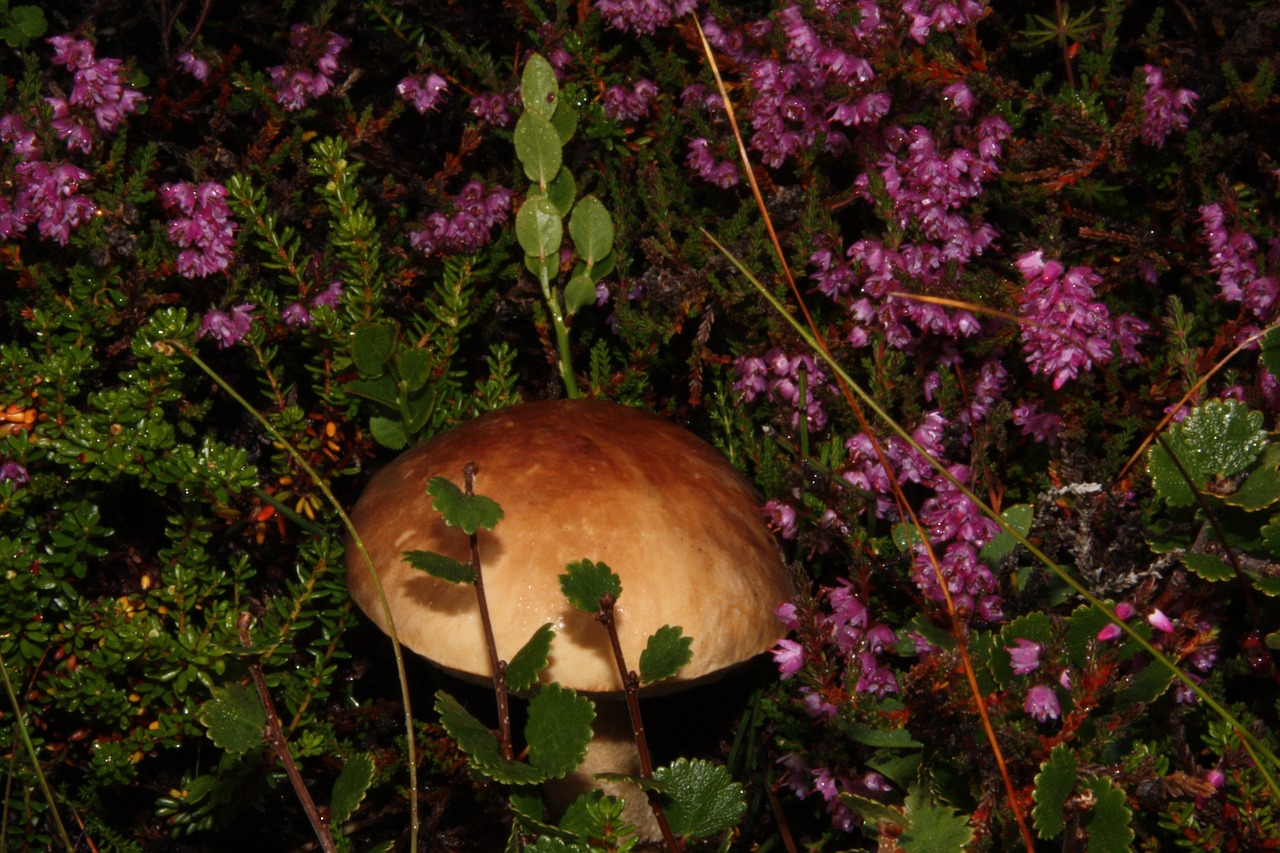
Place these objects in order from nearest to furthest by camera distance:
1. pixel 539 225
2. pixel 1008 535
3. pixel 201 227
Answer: pixel 1008 535 < pixel 201 227 < pixel 539 225

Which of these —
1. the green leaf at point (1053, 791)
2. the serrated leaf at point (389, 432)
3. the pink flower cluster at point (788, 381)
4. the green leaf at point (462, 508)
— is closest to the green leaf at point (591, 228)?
the pink flower cluster at point (788, 381)

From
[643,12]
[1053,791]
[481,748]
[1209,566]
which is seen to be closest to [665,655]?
[481,748]

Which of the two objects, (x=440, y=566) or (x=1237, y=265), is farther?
(x=1237, y=265)

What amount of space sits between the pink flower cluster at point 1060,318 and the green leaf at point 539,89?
0.91 m

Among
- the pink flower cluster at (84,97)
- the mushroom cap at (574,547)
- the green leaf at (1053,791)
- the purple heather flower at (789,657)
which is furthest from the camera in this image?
the pink flower cluster at (84,97)

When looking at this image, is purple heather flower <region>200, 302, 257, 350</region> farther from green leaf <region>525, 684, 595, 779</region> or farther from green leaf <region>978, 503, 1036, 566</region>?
green leaf <region>978, 503, 1036, 566</region>

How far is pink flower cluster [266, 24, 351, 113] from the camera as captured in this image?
6.68 feet

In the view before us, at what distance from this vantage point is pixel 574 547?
5.19ft

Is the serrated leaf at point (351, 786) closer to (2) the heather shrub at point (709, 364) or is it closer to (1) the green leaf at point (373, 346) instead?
(2) the heather shrub at point (709, 364)

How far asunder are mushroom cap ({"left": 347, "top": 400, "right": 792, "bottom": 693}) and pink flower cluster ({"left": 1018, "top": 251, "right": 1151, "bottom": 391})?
0.56 metres

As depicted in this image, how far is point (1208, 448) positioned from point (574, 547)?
1.00 m

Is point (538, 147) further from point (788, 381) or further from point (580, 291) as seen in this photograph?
point (788, 381)

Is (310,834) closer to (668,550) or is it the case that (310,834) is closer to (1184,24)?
(668,550)

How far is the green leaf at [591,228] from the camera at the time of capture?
2.00m
